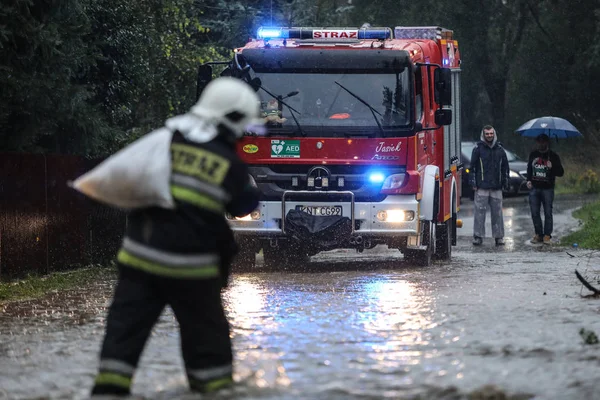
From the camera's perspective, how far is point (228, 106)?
6844mm

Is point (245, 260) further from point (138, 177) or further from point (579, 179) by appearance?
point (579, 179)

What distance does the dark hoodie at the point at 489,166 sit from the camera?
22734 mm

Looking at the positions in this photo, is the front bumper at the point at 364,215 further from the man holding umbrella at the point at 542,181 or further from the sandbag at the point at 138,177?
the sandbag at the point at 138,177

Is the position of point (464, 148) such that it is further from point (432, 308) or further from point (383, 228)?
point (432, 308)

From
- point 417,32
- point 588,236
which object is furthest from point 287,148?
point 588,236

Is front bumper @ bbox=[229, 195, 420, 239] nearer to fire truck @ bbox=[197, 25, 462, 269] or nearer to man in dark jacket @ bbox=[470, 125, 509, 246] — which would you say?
fire truck @ bbox=[197, 25, 462, 269]

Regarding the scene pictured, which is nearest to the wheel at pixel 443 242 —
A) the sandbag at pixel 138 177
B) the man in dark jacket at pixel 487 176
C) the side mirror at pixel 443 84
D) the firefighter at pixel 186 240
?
the side mirror at pixel 443 84

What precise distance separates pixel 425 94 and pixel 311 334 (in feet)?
23.3

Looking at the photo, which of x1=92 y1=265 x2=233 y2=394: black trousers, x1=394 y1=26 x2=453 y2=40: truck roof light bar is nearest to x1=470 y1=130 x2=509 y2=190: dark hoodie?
x1=394 y1=26 x2=453 y2=40: truck roof light bar

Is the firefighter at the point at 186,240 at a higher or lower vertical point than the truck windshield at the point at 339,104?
lower

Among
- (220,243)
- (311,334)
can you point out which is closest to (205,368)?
(220,243)

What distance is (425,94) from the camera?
16688 millimetres

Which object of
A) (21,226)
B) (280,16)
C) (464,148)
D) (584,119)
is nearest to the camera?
(21,226)

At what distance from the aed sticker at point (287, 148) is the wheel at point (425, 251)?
1972 mm
